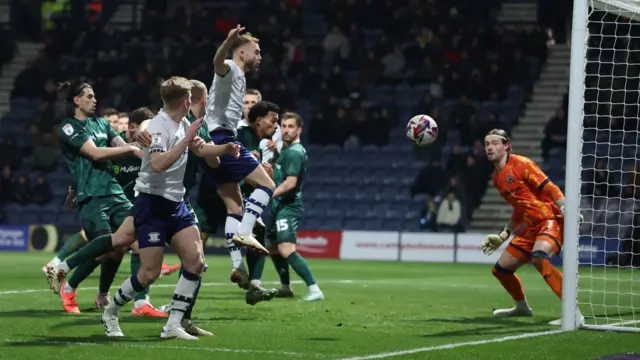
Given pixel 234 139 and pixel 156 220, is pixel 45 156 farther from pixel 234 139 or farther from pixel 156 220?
pixel 156 220

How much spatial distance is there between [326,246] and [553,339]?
15.3 m

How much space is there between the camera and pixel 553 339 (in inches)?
340

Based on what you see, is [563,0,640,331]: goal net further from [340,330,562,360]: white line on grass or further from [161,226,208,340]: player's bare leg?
[161,226,208,340]: player's bare leg

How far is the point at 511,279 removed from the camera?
433 inches

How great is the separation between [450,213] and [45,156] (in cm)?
1036

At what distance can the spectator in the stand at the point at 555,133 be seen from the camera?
Answer: 24.4 meters

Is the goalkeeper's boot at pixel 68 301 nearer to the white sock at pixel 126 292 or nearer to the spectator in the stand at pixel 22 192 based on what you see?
the white sock at pixel 126 292

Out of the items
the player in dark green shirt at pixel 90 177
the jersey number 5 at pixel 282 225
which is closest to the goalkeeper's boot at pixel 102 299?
the player in dark green shirt at pixel 90 177

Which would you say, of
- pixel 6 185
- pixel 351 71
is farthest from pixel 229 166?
pixel 351 71

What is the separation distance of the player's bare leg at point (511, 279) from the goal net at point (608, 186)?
2.26 ft

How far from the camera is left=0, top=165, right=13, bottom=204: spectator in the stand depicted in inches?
1020

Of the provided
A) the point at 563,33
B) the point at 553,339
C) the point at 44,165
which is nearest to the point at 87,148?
the point at 553,339

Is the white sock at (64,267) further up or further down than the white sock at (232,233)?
further down

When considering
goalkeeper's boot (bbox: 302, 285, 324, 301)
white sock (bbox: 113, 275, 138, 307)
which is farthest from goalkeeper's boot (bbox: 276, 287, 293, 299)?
white sock (bbox: 113, 275, 138, 307)
